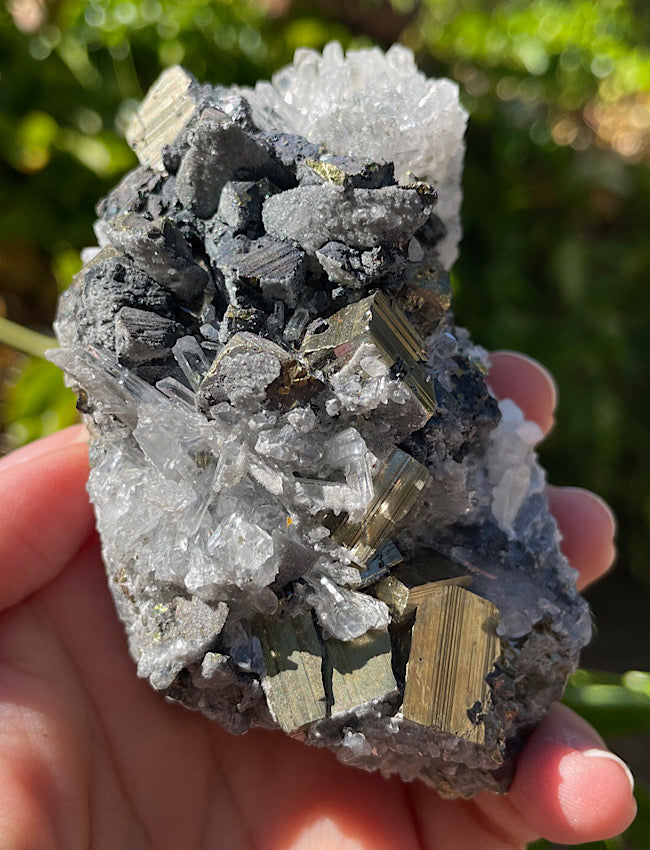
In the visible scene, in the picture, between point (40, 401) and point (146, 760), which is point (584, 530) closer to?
point (146, 760)

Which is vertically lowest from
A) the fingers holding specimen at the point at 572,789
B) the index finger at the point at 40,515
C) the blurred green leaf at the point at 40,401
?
the fingers holding specimen at the point at 572,789

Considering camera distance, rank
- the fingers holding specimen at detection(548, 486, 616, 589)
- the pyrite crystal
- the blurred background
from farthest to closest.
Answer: the blurred background → the fingers holding specimen at detection(548, 486, 616, 589) → the pyrite crystal

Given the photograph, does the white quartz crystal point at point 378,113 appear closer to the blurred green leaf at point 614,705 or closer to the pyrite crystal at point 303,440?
the pyrite crystal at point 303,440

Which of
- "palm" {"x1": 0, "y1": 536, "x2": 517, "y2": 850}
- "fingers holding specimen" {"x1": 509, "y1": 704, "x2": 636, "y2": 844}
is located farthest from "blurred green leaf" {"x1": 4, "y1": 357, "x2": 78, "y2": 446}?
"fingers holding specimen" {"x1": 509, "y1": 704, "x2": 636, "y2": 844}

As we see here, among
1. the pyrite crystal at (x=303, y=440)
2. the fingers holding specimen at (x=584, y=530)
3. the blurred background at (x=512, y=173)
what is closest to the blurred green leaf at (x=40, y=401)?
the blurred background at (x=512, y=173)

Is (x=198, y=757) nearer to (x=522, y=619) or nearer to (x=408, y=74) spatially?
(x=522, y=619)

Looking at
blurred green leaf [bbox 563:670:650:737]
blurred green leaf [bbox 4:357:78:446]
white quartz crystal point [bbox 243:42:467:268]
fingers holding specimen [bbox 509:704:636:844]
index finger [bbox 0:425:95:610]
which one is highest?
white quartz crystal point [bbox 243:42:467:268]

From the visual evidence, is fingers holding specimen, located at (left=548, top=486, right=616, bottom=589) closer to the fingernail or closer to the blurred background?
A: the fingernail
